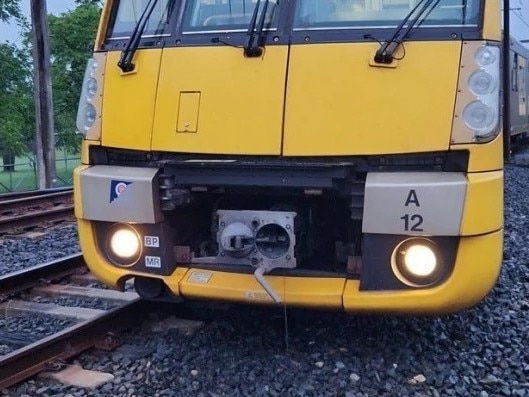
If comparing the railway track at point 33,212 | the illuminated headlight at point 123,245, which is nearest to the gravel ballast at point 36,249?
the railway track at point 33,212

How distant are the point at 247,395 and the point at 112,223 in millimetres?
1234

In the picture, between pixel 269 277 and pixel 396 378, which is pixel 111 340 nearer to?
pixel 269 277

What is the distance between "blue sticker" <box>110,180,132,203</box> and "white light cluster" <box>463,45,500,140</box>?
5.85 feet

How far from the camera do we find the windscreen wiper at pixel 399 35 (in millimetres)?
3590

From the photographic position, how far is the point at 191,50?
3.95m

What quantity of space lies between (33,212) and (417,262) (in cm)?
768

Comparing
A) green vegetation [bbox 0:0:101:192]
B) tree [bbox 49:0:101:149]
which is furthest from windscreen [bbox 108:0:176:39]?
tree [bbox 49:0:101:149]

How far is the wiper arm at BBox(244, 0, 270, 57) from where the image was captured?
3797mm

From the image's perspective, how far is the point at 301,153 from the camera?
364 centimetres

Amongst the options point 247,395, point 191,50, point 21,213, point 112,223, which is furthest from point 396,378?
point 21,213

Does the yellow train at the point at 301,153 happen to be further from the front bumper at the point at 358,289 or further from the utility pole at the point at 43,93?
the utility pole at the point at 43,93

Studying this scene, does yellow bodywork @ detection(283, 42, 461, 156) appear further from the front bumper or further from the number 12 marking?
the front bumper

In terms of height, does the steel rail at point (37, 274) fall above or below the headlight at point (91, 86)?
below

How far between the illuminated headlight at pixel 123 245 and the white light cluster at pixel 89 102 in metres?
0.61
